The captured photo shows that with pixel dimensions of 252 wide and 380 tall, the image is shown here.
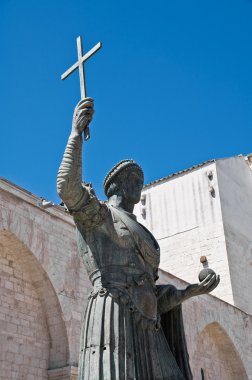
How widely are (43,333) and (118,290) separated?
8899 mm

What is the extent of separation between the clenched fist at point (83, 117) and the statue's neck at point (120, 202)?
0.53 m

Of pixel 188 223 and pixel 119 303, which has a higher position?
pixel 188 223

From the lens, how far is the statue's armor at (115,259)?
3.16 metres

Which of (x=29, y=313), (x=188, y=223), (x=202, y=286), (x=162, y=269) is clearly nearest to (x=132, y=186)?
(x=202, y=286)

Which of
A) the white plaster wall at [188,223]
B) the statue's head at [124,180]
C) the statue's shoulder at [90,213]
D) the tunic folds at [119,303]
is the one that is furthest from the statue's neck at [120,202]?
the white plaster wall at [188,223]

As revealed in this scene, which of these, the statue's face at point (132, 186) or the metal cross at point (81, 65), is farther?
the statue's face at point (132, 186)

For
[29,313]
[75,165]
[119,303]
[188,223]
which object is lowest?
[119,303]

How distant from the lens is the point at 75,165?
3.15 meters

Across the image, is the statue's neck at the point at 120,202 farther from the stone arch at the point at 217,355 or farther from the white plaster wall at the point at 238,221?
the white plaster wall at the point at 238,221

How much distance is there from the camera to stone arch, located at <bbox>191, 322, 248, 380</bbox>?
16781 mm

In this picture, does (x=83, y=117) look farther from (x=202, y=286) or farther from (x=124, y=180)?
(x=202, y=286)

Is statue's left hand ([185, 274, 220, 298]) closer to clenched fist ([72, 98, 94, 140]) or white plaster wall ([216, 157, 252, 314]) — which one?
clenched fist ([72, 98, 94, 140])

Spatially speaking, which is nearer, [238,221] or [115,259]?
[115,259]

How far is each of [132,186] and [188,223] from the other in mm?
19087
